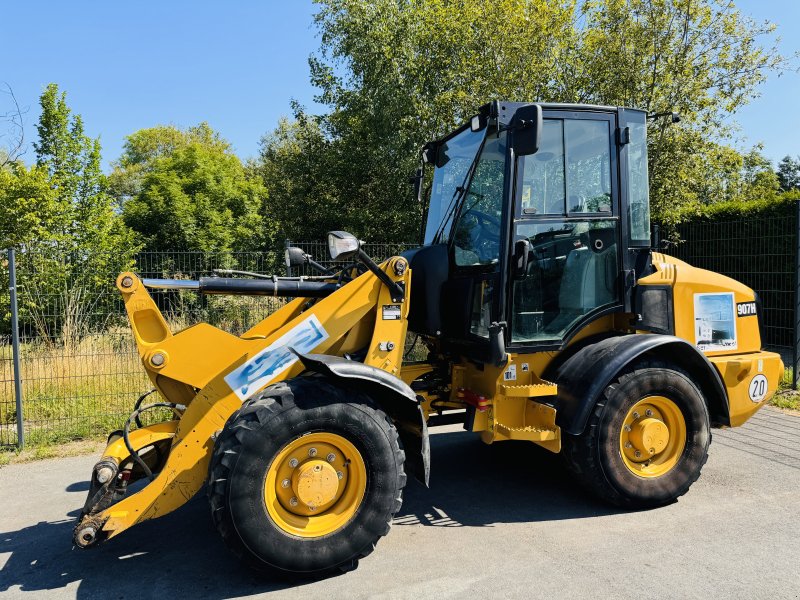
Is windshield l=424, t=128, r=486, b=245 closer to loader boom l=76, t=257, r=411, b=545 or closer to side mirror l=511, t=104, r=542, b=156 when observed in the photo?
side mirror l=511, t=104, r=542, b=156

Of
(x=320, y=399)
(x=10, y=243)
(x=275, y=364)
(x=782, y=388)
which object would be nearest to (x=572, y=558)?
(x=320, y=399)

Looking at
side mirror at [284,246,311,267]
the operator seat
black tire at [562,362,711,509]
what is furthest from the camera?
the operator seat

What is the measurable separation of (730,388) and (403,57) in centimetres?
1112

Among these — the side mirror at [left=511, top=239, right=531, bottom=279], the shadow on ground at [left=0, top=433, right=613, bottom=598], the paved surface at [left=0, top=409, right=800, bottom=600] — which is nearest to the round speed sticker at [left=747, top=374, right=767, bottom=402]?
the paved surface at [left=0, top=409, right=800, bottom=600]

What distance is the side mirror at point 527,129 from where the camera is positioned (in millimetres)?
3785

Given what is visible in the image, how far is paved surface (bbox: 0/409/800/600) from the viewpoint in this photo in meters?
3.33

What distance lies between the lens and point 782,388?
814 centimetres

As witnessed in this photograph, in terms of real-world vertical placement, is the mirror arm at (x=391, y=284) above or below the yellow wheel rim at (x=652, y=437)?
above

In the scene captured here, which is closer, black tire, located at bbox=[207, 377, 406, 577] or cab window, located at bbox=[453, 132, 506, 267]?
black tire, located at bbox=[207, 377, 406, 577]

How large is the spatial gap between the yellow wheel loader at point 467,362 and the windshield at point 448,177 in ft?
0.08

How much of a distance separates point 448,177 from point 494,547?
2834mm

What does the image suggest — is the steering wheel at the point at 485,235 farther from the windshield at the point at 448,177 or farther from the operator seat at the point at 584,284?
the operator seat at the point at 584,284

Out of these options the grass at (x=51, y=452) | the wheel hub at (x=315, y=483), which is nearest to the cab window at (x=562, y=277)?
the wheel hub at (x=315, y=483)

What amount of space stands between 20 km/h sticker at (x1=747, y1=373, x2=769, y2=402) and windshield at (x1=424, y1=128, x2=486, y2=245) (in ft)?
8.98
